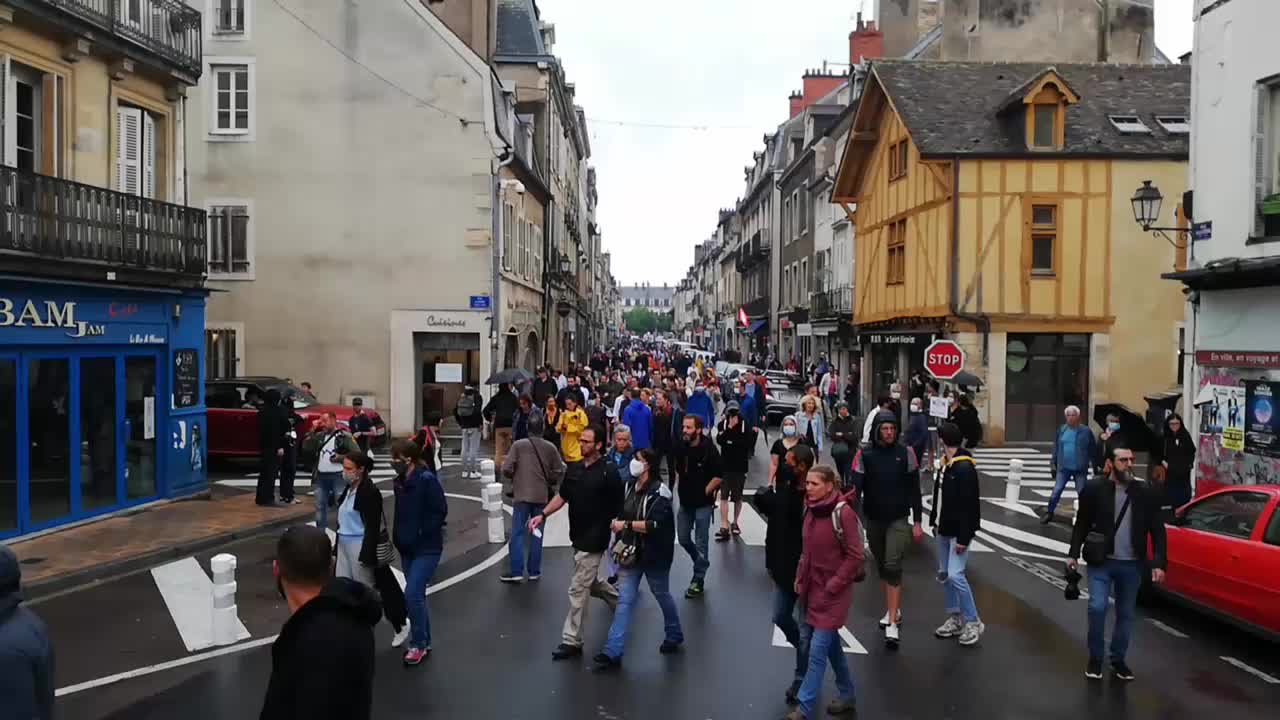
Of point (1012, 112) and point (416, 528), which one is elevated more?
point (1012, 112)

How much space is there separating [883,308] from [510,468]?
2328 centimetres

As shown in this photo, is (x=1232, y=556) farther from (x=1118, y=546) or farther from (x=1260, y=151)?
(x=1260, y=151)

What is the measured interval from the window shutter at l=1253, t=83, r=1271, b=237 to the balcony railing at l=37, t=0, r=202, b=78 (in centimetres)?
1452

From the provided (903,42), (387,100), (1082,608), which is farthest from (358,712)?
(903,42)

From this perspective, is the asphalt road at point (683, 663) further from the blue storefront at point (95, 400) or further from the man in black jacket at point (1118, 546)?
the blue storefront at point (95, 400)

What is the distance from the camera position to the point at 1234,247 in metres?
14.3

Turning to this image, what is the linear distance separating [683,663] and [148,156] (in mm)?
11501

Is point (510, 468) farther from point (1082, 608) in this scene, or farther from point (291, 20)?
point (291, 20)

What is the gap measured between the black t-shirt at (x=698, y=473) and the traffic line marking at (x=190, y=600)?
4.16m

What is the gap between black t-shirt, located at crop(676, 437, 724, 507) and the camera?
34.5ft

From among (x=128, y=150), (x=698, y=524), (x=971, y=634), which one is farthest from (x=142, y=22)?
(x=971, y=634)

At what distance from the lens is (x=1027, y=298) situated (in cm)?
2603

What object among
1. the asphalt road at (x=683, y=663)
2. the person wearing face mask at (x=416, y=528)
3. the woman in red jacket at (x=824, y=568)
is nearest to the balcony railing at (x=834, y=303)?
the asphalt road at (x=683, y=663)

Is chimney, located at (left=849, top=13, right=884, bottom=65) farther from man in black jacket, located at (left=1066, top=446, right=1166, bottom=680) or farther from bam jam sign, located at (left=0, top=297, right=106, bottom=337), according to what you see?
man in black jacket, located at (left=1066, top=446, right=1166, bottom=680)
